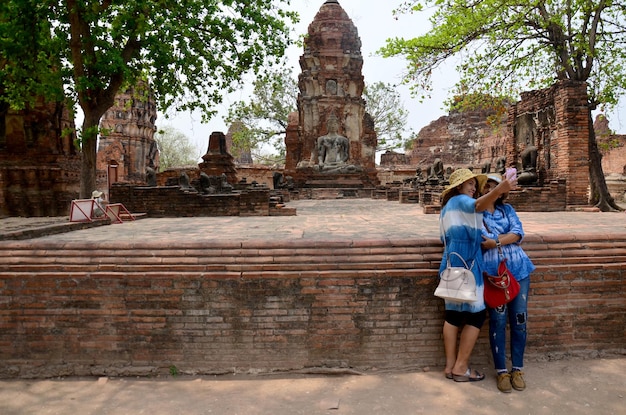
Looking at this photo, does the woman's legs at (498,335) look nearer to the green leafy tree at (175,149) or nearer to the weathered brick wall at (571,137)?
the weathered brick wall at (571,137)

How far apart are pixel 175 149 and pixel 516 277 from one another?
43.0 m

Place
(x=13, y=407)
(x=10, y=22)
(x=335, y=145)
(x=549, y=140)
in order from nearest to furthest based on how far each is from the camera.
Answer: (x=13, y=407) → (x=10, y=22) → (x=549, y=140) → (x=335, y=145)

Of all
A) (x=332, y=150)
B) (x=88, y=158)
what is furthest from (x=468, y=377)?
(x=332, y=150)

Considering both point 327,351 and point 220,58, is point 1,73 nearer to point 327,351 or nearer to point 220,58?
point 220,58

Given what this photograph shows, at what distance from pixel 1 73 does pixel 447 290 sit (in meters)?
8.59

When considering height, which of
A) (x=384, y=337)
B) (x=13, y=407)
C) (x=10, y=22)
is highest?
(x=10, y=22)

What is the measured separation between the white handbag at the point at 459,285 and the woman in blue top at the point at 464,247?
62 mm

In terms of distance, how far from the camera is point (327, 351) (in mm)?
3893

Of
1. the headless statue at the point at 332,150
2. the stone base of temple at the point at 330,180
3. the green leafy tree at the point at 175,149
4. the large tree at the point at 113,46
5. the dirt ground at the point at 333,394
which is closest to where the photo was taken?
the dirt ground at the point at 333,394

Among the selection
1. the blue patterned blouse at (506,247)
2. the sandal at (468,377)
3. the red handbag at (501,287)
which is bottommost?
the sandal at (468,377)

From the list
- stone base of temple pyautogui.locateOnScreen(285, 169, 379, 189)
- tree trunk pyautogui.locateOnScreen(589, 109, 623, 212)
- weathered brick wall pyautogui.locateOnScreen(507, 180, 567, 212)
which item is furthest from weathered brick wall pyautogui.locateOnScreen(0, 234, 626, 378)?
stone base of temple pyautogui.locateOnScreen(285, 169, 379, 189)

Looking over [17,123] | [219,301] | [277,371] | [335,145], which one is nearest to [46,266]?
[219,301]

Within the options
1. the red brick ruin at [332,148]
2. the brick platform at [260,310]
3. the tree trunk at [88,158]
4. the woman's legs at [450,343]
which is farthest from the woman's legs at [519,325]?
the tree trunk at [88,158]

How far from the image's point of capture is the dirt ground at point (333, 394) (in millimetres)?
3271
